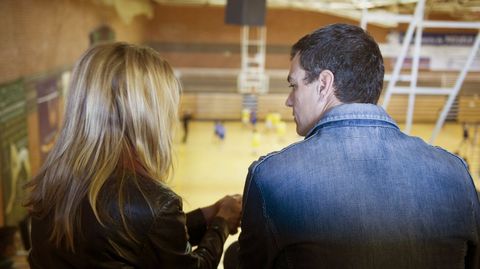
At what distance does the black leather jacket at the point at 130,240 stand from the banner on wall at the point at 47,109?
4721mm

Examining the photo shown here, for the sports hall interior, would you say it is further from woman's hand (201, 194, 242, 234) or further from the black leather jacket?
the black leather jacket

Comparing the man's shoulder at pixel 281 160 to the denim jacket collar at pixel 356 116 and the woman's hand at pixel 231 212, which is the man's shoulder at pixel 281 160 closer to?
the denim jacket collar at pixel 356 116

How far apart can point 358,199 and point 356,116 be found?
0.55ft

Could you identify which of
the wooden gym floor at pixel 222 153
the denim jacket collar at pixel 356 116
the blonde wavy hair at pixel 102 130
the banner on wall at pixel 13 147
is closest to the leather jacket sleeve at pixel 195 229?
the blonde wavy hair at pixel 102 130

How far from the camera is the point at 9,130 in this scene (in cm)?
453

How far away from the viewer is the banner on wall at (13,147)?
14.5 feet

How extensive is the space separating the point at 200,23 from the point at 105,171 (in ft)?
37.1

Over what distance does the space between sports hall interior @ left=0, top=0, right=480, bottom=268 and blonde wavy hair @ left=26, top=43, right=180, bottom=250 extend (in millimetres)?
700

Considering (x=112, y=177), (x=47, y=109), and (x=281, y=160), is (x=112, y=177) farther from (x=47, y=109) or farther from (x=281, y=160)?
(x=47, y=109)

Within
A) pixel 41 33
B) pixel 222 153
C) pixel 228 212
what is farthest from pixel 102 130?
pixel 222 153

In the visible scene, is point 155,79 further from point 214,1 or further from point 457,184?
point 214,1

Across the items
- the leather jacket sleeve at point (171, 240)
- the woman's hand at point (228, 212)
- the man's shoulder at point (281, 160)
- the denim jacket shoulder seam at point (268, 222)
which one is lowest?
the woman's hand at point (228, 212)

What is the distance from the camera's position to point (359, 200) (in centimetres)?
91

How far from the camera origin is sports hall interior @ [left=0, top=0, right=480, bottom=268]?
4633 mm
